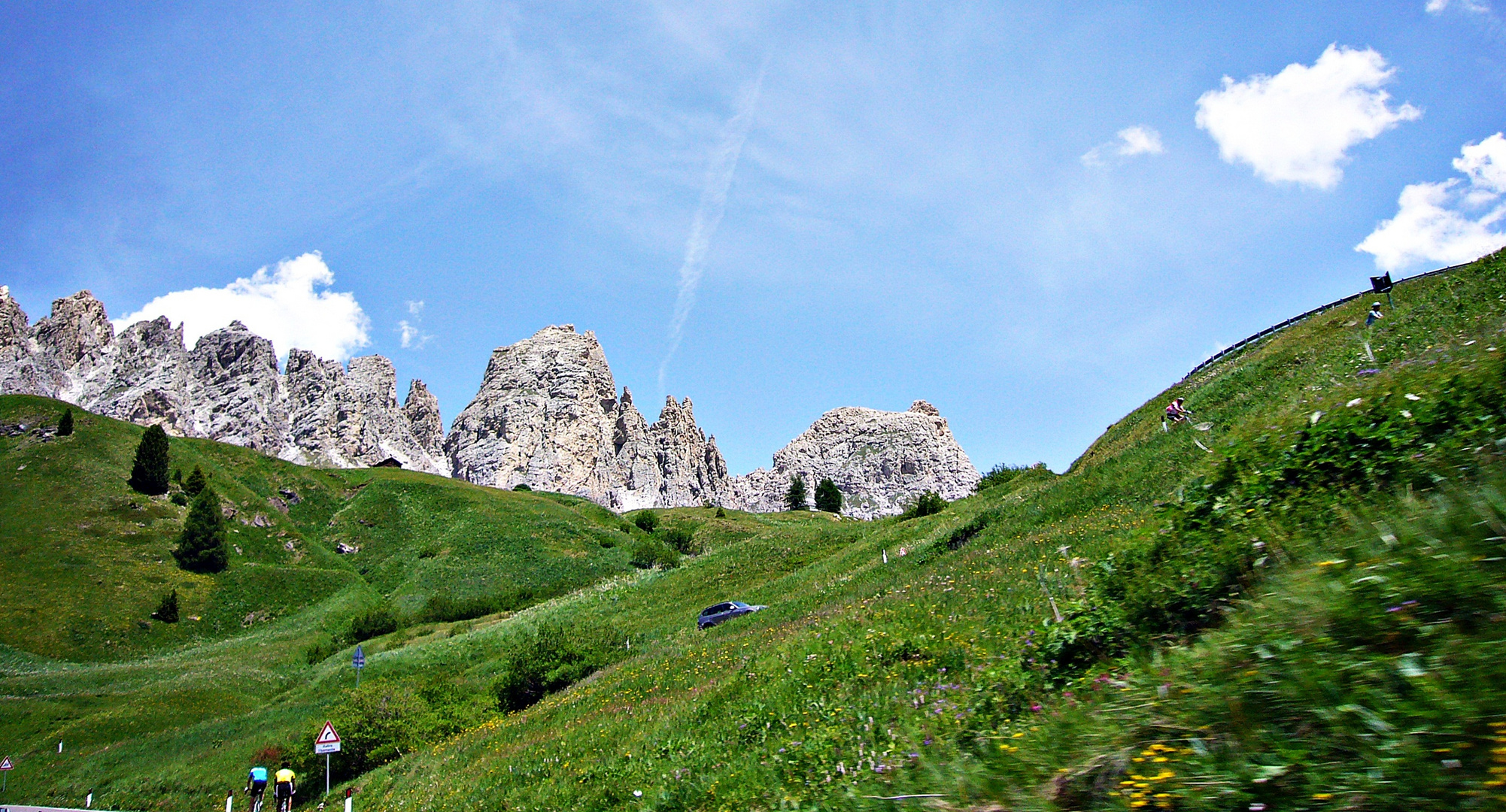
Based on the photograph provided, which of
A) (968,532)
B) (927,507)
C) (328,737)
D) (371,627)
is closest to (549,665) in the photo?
(328,737)

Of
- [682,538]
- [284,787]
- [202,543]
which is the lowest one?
[284,787]

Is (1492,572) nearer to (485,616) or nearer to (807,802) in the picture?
(807,802)

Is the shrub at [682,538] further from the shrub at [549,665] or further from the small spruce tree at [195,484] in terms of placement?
the small spruce tree at [195,484]

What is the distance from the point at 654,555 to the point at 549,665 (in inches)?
1908

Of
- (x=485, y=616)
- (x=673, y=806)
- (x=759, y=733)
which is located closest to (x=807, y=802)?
(x=673, y=806)

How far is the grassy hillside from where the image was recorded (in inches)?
140

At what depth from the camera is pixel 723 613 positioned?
3359 centimetres

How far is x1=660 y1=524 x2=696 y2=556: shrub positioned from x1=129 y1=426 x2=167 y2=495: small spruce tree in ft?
208

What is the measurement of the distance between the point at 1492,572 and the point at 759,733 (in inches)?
350

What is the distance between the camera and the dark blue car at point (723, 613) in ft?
107

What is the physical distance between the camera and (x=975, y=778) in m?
4.77

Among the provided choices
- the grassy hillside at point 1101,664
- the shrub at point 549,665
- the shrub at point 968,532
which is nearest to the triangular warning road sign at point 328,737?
the grassy hillside at point 1101,664

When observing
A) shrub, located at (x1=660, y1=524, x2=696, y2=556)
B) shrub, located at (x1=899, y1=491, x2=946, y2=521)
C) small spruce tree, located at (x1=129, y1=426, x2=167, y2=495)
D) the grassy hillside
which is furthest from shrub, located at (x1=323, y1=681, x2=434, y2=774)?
small spruce tree, located at (x1=129, y1=426, x2=167, y2=495)

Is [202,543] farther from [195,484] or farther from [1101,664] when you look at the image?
[1101,664]
